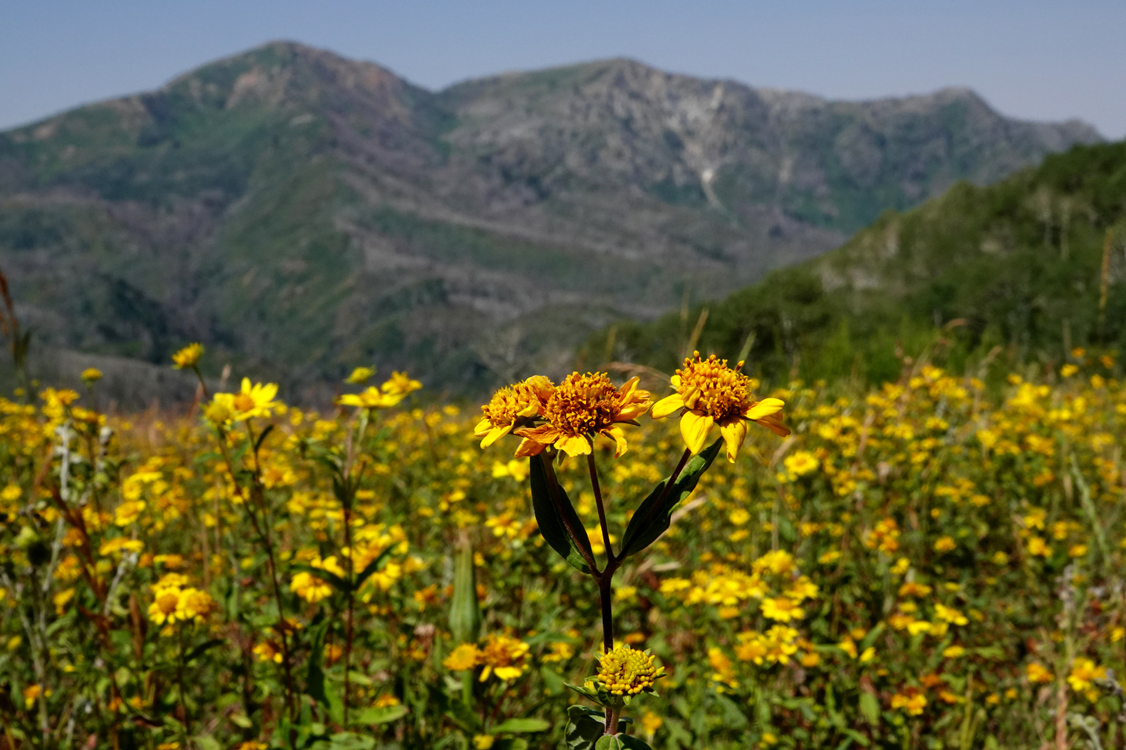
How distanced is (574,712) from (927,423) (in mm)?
3549

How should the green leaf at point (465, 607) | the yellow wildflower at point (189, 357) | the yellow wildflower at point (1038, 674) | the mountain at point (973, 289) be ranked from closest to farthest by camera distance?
1. the green leaf at point (465, 607)
2. the yellow wildflower at point (189, 357)
3. the yellow wildflower at point (1038, 674)
4. the mountain at point (973, 289)

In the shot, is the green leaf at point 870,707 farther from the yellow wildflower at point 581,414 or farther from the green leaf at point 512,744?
the yellow wildflower at point 581,414

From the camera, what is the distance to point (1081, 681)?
7.44ft

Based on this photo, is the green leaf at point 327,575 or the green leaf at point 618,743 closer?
the green leaf at point 618,743

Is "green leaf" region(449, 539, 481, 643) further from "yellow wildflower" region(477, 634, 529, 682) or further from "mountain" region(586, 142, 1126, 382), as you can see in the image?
"mountain" region(586, 142, 1126, 382)

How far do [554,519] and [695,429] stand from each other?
0.22 meters

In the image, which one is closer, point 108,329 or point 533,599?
point 533,599

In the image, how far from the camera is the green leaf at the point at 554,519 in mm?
878

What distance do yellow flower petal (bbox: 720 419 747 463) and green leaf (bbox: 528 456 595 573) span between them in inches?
8.1

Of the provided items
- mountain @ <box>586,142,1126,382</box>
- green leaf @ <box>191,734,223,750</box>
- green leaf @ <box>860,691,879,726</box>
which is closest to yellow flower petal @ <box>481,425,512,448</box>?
green leaf @ <box>191,734,223,750</box>

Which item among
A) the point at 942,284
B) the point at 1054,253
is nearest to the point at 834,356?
the point at 942,284

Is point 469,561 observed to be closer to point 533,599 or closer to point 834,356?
point 533,599

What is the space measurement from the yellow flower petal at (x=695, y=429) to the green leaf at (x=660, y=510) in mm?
19

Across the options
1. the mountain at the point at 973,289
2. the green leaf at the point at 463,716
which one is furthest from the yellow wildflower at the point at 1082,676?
the mountain at the point at 973,289
